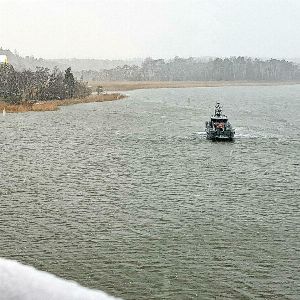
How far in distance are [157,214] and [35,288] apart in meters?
22.6

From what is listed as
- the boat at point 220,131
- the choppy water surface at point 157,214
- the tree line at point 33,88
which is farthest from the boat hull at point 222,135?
the tree line at point 33,88

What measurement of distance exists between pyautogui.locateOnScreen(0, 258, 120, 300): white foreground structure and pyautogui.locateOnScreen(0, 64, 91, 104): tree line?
10368cm

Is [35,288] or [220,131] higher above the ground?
[35,288]

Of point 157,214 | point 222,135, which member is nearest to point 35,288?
point 157,214

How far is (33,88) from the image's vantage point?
117312 mm

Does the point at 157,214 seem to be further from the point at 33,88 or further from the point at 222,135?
the point at 33,88

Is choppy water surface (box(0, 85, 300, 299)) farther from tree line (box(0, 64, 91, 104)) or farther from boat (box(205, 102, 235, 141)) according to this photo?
tree line (box(0, 64, 91, 104))

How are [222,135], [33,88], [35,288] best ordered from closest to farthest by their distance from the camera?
1. [35,288]
2. [222,135]
3. [33,88]

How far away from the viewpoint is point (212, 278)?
19.5 metres

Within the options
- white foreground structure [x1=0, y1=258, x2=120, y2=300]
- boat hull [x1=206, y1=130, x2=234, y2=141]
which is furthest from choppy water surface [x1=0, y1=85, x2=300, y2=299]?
white foreground structure [x1=0, y1=258, x2=120, y2=300]

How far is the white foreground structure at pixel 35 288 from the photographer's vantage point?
568cm

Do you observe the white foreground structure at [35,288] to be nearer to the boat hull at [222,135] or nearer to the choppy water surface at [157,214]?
the choppy water surface at [157,214]

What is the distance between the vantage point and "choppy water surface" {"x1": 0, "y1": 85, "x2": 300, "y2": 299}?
19656 millimetres

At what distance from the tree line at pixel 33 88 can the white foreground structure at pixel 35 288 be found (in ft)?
340
